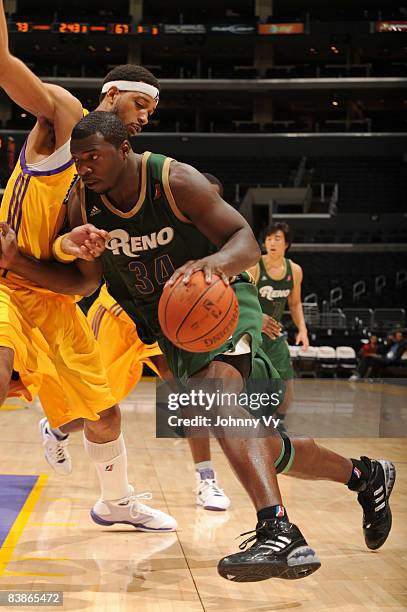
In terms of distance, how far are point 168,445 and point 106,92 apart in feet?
11.9

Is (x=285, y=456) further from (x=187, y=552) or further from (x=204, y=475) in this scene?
(x=204, y=475)

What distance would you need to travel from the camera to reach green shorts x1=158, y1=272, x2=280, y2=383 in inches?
99.2

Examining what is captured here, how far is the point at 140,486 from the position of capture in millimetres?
4340

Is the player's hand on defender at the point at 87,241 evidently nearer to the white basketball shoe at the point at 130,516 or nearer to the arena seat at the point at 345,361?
the white basketball shoe at the point at 130,516

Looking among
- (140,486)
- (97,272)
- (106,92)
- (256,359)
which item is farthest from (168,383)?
(140,486)

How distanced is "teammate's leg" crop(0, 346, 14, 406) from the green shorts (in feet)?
1.58

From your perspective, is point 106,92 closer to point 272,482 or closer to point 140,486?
A: point 272,482

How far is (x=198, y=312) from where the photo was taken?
80.5 inches

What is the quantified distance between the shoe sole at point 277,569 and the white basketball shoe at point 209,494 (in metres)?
1.59

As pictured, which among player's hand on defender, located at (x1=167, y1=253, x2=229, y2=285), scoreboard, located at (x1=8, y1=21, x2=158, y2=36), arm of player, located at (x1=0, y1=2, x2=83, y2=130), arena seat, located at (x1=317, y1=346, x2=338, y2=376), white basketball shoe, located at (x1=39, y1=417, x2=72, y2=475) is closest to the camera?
player's hand on defender, located at (x1=167, y1=253, x2=229, y2=285)

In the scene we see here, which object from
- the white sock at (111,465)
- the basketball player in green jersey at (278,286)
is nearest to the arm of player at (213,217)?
the white sock at (111,465)

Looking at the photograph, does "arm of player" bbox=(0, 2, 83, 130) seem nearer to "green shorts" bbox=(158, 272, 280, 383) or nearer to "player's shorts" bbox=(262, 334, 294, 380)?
"green shorts" bbox=(158, 272, 280, 383)

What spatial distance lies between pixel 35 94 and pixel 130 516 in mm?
1674

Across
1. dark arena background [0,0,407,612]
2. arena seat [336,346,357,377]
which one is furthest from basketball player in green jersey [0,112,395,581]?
arena seat [336,346,357,377]
